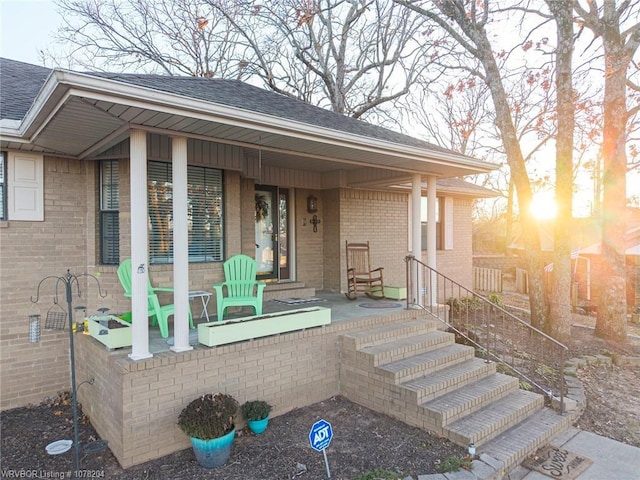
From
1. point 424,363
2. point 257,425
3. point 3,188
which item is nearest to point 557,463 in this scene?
point 424,363

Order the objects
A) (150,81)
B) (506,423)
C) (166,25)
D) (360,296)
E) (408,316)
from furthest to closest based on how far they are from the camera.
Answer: (166,25)
(360,296)
(408,316)
(506,423)
(150,81)

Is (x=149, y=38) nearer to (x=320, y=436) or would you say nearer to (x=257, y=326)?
(x=257, y=326)

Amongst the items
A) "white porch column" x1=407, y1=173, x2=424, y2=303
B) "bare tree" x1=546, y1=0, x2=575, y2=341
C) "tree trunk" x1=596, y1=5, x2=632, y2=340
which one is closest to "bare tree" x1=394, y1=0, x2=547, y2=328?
"bare tree" x1=546, y1=0, x2=575, y2=341

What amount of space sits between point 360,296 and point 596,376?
12.5 feet

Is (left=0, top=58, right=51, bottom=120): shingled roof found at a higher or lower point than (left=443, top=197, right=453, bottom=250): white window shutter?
higher

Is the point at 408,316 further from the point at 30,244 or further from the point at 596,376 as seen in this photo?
the point at 30,244

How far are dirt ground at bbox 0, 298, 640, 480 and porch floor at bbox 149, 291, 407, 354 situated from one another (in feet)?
3.53

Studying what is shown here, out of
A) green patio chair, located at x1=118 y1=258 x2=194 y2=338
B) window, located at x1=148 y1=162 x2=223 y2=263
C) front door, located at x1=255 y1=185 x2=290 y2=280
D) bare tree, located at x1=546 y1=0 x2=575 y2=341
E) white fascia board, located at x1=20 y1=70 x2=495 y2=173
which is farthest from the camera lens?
front door, located at x1=255 y1=185 x2=290 y2=280

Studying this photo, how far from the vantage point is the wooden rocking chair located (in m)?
7.01

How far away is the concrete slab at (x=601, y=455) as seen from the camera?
3.40 meters

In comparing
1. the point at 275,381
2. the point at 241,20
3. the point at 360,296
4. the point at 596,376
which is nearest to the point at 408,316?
the point at 360,296

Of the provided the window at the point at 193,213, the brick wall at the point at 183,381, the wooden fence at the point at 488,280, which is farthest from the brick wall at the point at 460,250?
the window at the point at 193,213

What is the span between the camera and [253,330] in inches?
163

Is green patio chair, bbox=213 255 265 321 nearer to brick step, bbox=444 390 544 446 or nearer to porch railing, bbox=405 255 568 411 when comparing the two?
porch railing, bbox=405 255 568 411
